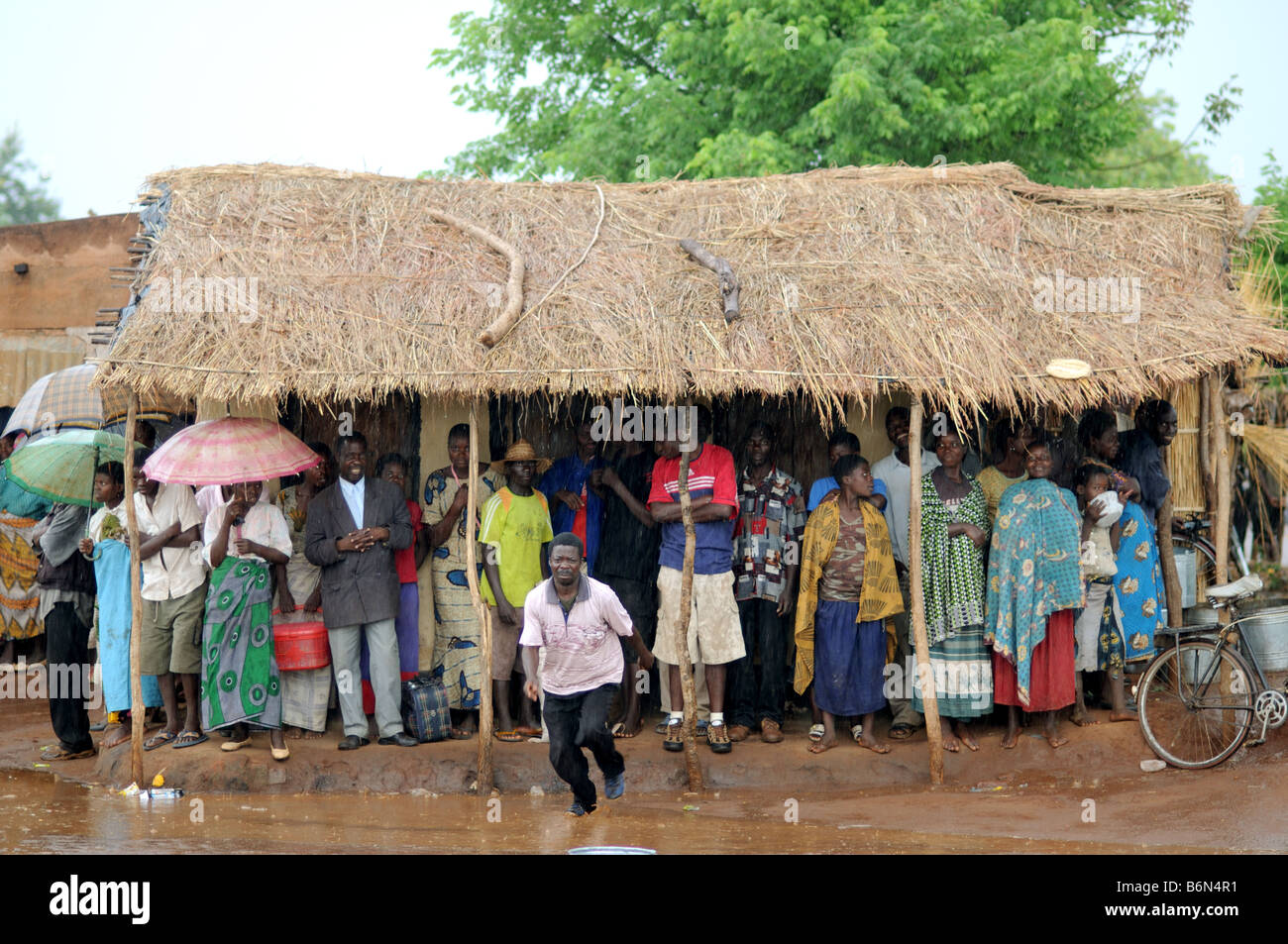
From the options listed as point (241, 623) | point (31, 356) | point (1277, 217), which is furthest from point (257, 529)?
point (1277, 217)

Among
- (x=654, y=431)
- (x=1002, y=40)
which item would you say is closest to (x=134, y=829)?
(x=654, y=431)

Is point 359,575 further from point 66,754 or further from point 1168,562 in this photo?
point 1168,562

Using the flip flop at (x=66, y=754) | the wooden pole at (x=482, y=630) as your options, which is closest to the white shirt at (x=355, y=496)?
the wooden pole at (x=482, y=630)

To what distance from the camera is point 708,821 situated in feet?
24.5

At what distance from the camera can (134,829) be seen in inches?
287

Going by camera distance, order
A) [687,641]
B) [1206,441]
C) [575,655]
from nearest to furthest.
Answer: [575,655] → [687,641] → [1206,441]

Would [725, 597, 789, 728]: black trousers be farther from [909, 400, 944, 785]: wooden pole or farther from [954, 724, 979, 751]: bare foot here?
[954, 724, 979, 751]: bare foot

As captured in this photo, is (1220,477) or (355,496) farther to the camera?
(1220,477)

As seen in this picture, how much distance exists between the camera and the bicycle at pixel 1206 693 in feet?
26.6

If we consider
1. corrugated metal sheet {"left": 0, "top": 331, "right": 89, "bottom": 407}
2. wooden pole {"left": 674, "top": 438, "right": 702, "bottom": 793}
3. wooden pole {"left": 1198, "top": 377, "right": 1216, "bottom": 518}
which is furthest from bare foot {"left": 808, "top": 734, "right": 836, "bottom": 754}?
corrugated metal sheet {"left": 0, "top": 331, "right": 89, "bottom": 407}

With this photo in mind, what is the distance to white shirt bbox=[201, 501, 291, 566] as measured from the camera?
8414 millimetres

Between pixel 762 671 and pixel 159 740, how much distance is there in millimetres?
4250

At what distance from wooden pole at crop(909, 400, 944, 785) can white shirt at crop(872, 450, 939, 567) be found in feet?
1.52

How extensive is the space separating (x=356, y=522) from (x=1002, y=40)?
976 centimetres
